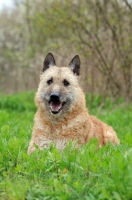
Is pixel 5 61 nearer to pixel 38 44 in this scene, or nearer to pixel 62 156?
pixel 38 44

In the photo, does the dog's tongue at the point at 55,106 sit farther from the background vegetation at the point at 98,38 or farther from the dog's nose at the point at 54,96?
the background vegetation at the point at 98,38

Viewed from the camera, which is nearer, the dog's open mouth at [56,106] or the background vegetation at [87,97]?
the background vegetation at [87,97]

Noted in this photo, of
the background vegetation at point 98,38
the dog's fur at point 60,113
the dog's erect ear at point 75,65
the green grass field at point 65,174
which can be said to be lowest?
the green grass field at point 65,174

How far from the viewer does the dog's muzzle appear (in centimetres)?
717

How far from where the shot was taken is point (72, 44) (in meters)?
18.6

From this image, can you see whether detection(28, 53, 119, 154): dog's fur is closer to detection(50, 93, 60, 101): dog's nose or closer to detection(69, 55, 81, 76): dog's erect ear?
detection(50, 93, 60, 101): dog's nose

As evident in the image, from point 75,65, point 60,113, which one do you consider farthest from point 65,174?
point 75,65

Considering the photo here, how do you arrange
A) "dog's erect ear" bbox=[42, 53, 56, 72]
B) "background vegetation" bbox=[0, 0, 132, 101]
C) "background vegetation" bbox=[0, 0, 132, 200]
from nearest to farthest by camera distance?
"background vegetation" bbox=[0, 0, 132, 200] < "dog's erect ear" bbox=[42, 53, 56, 72] < "background vegetation" bbox=[0, 0, 132, 101]

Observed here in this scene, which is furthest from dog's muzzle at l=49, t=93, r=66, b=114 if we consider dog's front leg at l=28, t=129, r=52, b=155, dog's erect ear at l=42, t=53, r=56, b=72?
dog's erect ear at l=42, t=53, r=56, b=72

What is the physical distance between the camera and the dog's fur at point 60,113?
704 centimetres

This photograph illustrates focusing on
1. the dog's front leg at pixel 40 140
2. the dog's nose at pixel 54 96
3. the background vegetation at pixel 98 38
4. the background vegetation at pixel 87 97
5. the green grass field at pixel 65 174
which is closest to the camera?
the green grass field at pixel 65 174

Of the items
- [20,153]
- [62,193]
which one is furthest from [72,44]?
[62,193]

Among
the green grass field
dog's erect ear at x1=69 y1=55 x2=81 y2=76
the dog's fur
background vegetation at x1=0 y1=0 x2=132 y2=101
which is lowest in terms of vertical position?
the green grass field

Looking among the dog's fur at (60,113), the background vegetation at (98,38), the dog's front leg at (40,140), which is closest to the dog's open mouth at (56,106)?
the dog's fur at (60,113)
